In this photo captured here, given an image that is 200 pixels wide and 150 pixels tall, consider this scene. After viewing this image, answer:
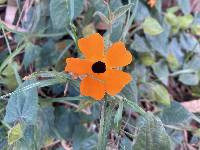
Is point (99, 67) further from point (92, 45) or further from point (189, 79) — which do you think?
point (189, 79)

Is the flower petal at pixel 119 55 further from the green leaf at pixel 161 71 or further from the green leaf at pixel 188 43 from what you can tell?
the green leaf at pixel 188 43

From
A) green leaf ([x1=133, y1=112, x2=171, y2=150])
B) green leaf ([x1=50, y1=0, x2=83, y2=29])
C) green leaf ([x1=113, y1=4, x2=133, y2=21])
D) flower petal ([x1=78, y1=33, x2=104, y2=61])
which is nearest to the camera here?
green leaf ([x1=133, y1=112, x2=171, y2=150])

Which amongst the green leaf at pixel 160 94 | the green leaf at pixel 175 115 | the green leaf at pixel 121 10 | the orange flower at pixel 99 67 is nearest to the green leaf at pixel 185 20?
the green leaf at pixel 160 94

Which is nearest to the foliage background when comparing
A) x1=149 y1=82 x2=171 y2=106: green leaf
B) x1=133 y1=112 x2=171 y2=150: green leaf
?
x1=149 y1=82 x2=171 y2=106: green leaf

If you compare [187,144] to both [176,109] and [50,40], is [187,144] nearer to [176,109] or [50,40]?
[176,109]

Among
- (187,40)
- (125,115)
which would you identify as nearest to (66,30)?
(125,115)

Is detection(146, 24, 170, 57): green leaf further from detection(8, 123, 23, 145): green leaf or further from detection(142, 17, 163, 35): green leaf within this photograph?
detection(8, 123, 23, 145): green leaf
